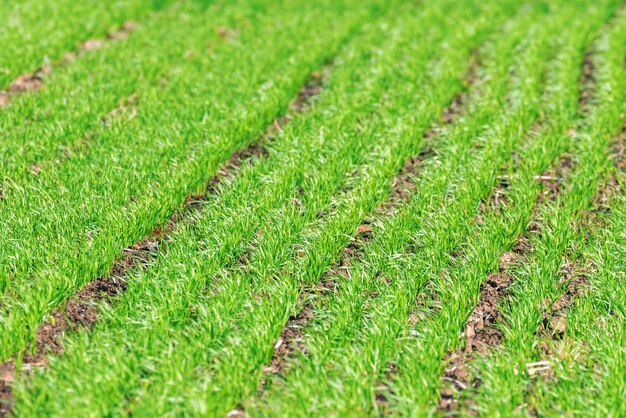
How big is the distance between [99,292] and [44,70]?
3756 mm

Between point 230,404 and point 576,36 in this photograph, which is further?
point 576,36

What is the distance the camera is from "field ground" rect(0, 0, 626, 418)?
3562 millimetres

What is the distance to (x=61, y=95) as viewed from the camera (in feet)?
21.5

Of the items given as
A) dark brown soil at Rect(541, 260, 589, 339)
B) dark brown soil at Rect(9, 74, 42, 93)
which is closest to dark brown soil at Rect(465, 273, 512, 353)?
dark brown soil at Rect(541, 260, 589, 339)

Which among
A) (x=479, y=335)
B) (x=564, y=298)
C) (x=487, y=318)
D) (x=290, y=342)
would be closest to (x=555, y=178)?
(x=564, y=298)

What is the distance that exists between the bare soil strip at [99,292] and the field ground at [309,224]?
0.05ft

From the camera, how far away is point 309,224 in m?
4.82

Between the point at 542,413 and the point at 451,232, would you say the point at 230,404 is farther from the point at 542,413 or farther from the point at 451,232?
the point at 451,232

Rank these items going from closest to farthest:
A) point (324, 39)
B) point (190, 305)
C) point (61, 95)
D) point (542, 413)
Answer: point (542, 413) < point (190, 305) < point (61, 95) < point (324, 39)

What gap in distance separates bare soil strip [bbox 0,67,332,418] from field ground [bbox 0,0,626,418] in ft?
0.05

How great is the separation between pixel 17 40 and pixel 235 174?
345cm

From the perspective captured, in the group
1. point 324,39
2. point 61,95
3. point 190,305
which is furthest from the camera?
point 324,39

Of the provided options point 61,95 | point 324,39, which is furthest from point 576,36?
point 61,95

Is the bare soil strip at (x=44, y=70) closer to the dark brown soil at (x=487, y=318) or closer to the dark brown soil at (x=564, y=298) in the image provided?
the dark brown soil at (x=487, y=318)
